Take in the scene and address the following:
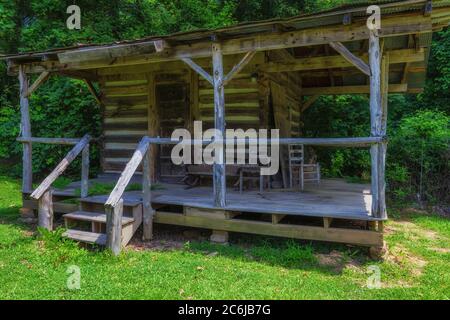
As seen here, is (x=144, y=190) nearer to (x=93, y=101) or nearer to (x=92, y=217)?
(x=92, y=217)

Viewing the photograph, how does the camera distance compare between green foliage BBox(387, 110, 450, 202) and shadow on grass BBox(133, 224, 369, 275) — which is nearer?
shadow on grass BBox(133, 224, 369, 275)

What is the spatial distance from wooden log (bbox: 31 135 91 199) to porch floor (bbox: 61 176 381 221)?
730mm

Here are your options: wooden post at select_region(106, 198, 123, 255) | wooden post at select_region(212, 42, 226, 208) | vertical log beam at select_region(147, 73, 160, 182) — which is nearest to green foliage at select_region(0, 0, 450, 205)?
vertical log beam at select_region(147, 73, 160, 182)

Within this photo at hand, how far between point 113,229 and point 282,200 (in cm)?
288

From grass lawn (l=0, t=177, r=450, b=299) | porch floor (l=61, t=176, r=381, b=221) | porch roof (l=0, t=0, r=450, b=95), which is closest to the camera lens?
grass lawn (l=0, t=177, r=450, b=299)

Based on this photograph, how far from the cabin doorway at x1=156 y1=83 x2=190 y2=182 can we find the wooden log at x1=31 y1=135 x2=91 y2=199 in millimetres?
2360

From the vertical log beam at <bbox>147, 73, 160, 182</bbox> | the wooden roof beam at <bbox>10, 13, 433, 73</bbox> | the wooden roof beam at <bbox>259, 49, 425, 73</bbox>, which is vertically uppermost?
the wooden roof beam at <bbox>259, 49, 425, 73</bbox>

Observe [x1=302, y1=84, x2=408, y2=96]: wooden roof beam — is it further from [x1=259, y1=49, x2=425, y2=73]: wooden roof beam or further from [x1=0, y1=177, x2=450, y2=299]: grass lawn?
[x1=0, y1=177, x2=450, y2=299]: grass lawn

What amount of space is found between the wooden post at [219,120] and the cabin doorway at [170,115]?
2.95 metres

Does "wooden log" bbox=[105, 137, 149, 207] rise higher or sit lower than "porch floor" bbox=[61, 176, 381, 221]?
higher

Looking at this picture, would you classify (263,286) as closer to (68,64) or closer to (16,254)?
(16,254)

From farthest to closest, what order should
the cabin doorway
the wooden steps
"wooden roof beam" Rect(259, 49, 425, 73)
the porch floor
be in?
the cabin doorway, "wooden roof beam" Rect(259, 49, 425, 73), the wooden steps, the porch floor

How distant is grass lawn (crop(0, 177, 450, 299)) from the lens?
4.22 meters

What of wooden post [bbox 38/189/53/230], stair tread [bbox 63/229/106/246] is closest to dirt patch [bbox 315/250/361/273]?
stair tread [bbox 63/229/106/246]
